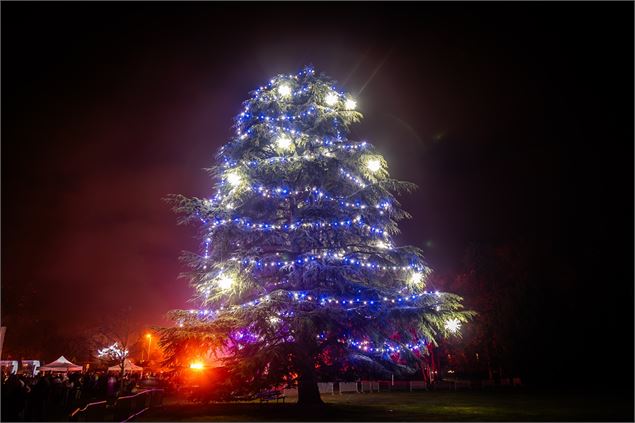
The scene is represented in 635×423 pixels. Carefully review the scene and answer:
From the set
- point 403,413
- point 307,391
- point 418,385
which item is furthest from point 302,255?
point 418,385

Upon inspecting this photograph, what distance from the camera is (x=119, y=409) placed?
45.6 ft

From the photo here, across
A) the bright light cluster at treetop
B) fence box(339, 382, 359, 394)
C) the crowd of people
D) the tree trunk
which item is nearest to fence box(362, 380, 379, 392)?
fence box(339, 382, 359, 394)

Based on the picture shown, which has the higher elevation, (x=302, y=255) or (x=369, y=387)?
(x=302, y=255)

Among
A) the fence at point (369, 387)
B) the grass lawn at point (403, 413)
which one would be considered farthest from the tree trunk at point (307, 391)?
the fence at point (369, 387)

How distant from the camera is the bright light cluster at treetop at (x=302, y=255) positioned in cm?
1597

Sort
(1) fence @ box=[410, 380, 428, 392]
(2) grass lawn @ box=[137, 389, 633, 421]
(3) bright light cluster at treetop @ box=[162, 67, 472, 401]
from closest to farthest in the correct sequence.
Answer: (2) grass lawn @ box=[137, 389, 633, 421] → (3) bright light cluster at treetop @ box=[162, 67, 472, 401] → (1) fence @ box=[410, 380, 428, 392]

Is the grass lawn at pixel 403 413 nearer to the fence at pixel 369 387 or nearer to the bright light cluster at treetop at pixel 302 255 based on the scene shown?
the bright light cluster at treetop at pixel 302 255

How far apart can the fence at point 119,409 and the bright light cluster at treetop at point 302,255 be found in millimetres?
2037

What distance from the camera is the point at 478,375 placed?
42.9 metres

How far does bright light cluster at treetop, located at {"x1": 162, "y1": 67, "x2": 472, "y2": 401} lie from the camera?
A: 629 inches

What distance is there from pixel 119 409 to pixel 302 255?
25.7 ft

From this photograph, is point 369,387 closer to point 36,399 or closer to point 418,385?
point 418,385

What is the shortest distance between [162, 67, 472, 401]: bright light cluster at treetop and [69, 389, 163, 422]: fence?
2037 mm

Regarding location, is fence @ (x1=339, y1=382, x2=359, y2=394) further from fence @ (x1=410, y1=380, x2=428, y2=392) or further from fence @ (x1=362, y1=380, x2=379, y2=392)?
fence @ (x1=410, y1=380, x2=428, y2=392)
